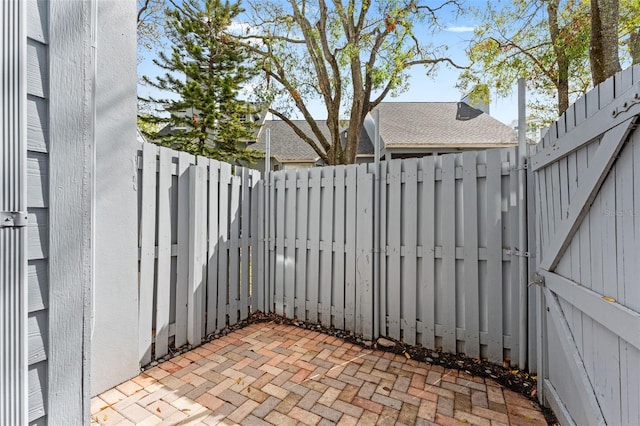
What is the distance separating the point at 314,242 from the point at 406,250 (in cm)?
112

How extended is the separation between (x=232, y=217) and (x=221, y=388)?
1839 millimetres

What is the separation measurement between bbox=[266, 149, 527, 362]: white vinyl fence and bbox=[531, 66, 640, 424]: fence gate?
499 mm

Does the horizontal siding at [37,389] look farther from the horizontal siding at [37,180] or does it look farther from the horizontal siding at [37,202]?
the horizontal siding at [37,180]

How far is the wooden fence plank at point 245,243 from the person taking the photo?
361cm

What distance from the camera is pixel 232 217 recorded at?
348cm

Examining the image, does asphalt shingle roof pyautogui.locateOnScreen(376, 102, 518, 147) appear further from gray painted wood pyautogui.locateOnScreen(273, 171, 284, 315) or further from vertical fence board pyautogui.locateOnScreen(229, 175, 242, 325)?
vertical fence board pyautogui.locateOnScreen(229, 175, 242, 325)

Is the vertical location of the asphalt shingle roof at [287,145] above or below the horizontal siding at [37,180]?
above

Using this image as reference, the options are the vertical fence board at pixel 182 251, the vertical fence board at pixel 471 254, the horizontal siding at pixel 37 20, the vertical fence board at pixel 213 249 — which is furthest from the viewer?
the vertical fence board at pixel 213 249

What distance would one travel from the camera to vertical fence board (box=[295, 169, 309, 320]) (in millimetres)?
3600

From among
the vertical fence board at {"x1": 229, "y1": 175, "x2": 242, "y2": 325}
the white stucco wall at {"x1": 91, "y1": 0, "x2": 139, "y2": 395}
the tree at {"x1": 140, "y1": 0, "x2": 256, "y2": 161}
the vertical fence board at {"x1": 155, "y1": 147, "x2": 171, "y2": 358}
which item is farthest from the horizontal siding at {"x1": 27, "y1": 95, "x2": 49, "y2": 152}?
the tree at {"x1": 140, "y1": 0, "x2": 256, "y2": 161}

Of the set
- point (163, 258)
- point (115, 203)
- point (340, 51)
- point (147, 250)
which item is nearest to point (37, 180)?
point (115, 203)

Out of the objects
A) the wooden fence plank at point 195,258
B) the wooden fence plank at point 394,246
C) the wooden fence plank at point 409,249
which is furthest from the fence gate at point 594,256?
the wooden fence plank at point 195,258

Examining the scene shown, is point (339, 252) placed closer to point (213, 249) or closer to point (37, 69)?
point (213, 249)

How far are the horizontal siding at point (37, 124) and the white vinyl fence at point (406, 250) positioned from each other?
8.68ft
